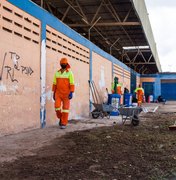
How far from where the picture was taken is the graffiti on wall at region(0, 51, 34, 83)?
824 cm

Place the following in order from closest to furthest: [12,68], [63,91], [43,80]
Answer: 1. [12,68]
2. [63,91]
3. [43,80]

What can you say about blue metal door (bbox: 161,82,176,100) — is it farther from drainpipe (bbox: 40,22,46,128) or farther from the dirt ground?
the dirt ground

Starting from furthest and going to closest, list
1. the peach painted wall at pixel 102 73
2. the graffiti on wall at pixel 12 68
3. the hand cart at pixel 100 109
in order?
the peach painted wall at pixel 102 73 → the hand cart at pixel 100 109 → the graffiti on wall at pixel 12 68

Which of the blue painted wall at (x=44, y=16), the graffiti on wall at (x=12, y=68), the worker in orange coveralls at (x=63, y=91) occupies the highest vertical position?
the blue painted wall at (x=44, y=16)

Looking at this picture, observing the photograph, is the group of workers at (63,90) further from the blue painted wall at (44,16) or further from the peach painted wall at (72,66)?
the blue painted wall at (44,16)

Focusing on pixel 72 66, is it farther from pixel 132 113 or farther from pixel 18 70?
pixel 18 70

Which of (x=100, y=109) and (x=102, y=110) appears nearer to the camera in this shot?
(x=102, y=110)

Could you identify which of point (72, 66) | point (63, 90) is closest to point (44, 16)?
point (63, 90)

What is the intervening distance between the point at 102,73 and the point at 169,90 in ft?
97.2

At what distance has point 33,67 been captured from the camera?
9852 mm

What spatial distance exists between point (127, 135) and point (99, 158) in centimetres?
294

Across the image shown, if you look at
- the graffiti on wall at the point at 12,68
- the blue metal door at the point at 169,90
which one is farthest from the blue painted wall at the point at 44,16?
the blue metal door at the point at 169,90

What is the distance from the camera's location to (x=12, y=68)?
8648mm

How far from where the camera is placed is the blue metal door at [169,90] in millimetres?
46647
